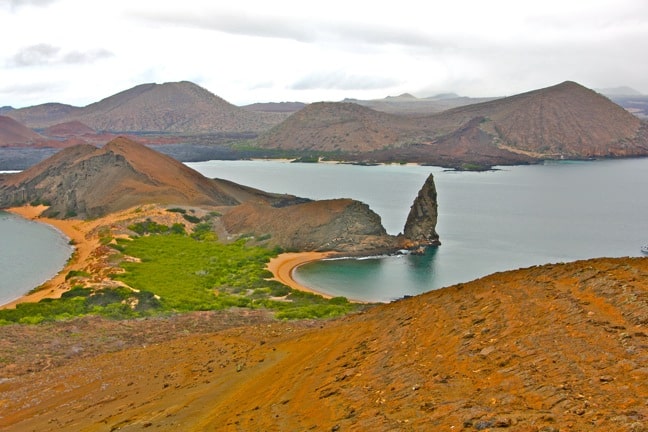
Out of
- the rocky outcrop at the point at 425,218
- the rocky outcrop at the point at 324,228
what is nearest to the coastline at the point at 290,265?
the rocky outcrop at the point at 324,228

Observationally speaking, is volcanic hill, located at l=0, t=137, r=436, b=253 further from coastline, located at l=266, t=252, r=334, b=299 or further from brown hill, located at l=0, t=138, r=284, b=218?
coastline, located at l=266, t=252, r=334, b=299

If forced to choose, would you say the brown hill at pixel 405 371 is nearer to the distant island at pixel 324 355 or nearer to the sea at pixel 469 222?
the distant island at pixel 324 355

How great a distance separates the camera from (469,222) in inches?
3541

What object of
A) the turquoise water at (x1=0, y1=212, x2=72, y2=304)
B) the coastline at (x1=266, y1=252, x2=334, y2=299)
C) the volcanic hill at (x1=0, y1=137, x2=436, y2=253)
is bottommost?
the coastline at (x1=266, y1=252, x2=334, y2=299)

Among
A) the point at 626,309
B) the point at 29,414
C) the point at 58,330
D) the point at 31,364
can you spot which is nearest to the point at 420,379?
the point at 626,309

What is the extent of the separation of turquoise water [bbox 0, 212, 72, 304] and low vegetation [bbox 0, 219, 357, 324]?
6012 mm

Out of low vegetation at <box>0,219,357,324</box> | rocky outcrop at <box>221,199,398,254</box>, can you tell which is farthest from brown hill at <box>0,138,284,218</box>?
rocky outcrop at <box>221,199,398,254</box>

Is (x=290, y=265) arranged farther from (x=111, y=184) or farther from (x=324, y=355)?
(x=111, y=184)

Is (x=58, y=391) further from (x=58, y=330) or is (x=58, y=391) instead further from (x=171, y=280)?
(x=171, y=280)

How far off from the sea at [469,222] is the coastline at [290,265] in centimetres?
146

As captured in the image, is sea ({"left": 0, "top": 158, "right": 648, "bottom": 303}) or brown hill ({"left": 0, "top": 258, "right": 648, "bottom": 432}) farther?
sea ({"left": 0, "top": 158, "right": 648, "bottom": 303})

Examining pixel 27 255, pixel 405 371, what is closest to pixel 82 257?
pixel 27 255

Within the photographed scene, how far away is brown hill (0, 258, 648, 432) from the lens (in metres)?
10.4

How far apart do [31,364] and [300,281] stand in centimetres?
3231
